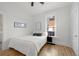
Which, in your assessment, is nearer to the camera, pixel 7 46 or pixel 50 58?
pixel 50 58

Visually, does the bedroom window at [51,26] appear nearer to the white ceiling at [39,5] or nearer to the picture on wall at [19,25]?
the white ceiling at [39,5]

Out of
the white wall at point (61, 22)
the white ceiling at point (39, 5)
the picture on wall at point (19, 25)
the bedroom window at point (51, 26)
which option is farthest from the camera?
the bedroom window at point (51, 26)

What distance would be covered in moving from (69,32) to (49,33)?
1.17 metres

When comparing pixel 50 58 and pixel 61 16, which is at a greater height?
pixel 61 16

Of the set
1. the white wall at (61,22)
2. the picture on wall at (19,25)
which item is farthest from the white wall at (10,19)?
the white wall at (61,22)

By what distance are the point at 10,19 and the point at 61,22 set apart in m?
2.63

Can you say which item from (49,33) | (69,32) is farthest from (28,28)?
(69,32)

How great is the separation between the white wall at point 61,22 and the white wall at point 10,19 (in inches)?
35.7

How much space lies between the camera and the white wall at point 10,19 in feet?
9.54

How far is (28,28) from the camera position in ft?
13.2

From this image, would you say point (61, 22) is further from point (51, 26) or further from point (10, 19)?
point (10, 19)

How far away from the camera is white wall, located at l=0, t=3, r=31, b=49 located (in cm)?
291

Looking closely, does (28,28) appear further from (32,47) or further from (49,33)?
(32,47)

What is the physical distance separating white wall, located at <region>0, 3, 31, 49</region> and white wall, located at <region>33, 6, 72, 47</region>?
906 mm
